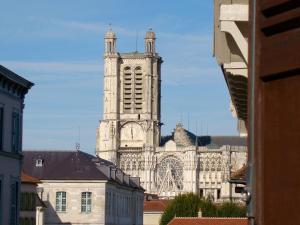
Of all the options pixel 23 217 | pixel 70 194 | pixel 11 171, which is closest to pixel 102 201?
pixel 70 194

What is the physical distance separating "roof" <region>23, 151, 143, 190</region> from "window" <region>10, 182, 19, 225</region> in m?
44.8

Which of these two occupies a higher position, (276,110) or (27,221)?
(276,110)

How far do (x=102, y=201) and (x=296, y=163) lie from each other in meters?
82.0

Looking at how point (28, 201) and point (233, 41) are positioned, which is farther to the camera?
point (28, 201)

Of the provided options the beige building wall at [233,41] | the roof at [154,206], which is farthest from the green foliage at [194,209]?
the beige building wall at [233,41]

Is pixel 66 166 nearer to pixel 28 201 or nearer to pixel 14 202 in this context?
pixel 28 201

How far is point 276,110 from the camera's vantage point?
12.9 meters

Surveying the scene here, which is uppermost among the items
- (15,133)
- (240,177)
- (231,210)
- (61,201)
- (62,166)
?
(62,166)

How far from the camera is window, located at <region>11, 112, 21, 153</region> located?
160ft

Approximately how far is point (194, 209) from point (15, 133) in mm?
100093

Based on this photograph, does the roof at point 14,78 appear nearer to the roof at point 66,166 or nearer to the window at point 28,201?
the window at point 28,201

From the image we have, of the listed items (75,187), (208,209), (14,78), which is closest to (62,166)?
(75,187)

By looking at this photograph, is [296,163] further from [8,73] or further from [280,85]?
[8,73]

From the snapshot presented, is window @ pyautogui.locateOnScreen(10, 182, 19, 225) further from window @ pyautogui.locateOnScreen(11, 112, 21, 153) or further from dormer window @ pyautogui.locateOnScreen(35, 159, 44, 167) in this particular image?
dormer window @ pyautogui.locateOnScreen(35, 159, 44, 167)
